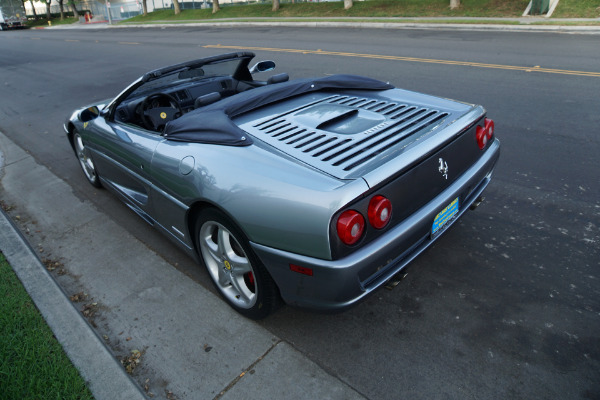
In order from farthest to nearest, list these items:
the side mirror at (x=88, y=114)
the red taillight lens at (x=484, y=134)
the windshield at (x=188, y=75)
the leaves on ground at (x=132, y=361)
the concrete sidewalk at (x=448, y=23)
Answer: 1. the concrete sidewalk at (x=448, y=23)
2. the side mirror at (x=88, y=114)
3. the windshield at (x=188, y=75)
4. the red taillight lens at (x=484, y=134)
5. the leaves on ground at (x=132, y=361)

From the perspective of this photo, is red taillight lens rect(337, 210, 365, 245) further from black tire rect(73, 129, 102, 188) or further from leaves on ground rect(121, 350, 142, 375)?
black tire rect(73, 129, 102, 188)

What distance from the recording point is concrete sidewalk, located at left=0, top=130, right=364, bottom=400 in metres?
2.51

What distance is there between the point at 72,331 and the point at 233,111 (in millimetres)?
1783

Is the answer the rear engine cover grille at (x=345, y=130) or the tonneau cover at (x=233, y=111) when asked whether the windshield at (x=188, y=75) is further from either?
the rear engine cover grille at (x=345, y=130)

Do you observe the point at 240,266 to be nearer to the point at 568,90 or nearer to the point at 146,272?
the point at 146,272

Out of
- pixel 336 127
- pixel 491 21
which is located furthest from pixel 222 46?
pixel 336 127

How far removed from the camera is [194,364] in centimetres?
268

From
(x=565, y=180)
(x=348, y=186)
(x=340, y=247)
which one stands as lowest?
(x=565, y=180)

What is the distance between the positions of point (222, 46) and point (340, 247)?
626 inches

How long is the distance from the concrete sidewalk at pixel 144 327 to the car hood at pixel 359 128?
1168 millimetres

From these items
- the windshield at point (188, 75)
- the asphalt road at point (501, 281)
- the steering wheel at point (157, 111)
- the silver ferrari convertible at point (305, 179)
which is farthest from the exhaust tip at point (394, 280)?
the windshield at point (188, 75)

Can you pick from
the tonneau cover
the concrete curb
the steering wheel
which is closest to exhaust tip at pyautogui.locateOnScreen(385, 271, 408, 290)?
the tonneau cover

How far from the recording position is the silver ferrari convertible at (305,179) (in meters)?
2.30

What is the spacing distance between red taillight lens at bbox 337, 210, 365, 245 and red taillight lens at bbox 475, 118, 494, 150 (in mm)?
1361
